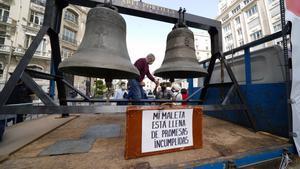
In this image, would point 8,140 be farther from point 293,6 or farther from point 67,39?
point 67,39

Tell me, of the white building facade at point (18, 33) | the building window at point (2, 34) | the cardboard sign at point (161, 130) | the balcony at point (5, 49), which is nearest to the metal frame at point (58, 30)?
the cardboard sign at point (161, 130)

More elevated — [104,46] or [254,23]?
[254,23]

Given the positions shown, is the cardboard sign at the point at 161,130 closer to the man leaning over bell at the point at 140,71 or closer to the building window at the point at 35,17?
the man leaning over bell at the point at 140,71

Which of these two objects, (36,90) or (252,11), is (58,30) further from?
(252,11)

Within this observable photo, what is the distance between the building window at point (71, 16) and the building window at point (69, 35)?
5.44 ft

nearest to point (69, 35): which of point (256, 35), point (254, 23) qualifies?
point (256, 35)

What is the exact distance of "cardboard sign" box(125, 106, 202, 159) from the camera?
134cm

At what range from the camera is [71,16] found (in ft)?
75.7

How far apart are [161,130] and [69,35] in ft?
85.0

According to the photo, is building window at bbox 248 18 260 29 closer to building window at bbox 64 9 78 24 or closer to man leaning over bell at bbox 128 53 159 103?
man leaning over bell at bbox 128 53 159 103

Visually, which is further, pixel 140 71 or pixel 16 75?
pixel 140 71

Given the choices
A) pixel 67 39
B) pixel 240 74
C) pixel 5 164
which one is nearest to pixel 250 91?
pixel 240 74

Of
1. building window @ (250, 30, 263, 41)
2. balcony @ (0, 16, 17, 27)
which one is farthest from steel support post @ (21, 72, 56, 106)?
building window @ (250, 30, 263, 41)

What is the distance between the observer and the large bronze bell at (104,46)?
155 centimetres
